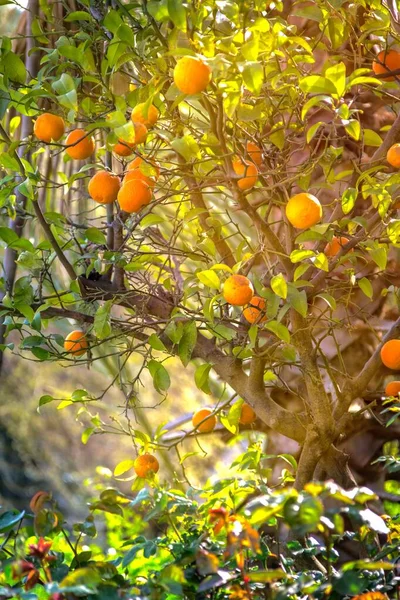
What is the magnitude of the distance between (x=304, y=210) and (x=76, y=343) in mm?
434

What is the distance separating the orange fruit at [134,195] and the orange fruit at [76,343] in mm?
244

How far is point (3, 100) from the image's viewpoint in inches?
36.5

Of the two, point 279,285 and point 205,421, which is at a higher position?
point 279,285

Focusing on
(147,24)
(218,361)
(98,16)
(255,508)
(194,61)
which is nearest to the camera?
(255,508)

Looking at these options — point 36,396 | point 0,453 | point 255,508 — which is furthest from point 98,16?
point 0,453

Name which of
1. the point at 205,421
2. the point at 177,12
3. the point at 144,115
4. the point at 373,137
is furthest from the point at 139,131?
the point at 205,421

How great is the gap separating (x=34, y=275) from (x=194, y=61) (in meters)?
0.50

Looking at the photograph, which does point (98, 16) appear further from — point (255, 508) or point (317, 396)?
point (255, 508)

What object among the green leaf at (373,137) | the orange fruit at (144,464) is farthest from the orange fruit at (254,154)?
the orange fruit at (144,464)

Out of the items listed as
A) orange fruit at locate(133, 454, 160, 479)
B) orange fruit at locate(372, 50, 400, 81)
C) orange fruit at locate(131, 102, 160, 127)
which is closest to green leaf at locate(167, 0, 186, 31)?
orange fruit at locate(131, 102, 160, 127)

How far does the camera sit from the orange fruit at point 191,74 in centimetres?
75

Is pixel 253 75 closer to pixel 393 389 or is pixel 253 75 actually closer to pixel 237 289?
pixel 237 289

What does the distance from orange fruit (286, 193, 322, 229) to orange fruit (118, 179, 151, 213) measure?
0.19 meters

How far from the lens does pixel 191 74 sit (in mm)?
749
